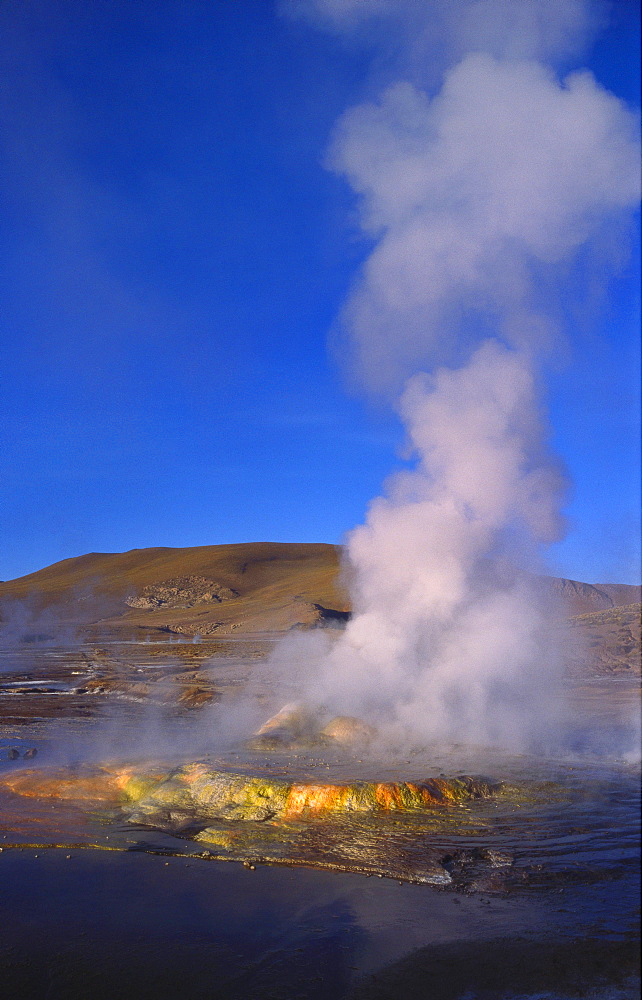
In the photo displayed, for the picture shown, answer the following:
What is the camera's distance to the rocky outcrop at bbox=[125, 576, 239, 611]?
8075 centimetres

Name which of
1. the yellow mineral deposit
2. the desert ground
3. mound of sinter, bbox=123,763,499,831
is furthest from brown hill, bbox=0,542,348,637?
mound of sinter, bbox=123,763,499,831

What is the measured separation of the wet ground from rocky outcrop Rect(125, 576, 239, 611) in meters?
71.4

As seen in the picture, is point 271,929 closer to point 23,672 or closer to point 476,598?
point 476,598

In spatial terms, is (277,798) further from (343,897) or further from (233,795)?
(343,897)

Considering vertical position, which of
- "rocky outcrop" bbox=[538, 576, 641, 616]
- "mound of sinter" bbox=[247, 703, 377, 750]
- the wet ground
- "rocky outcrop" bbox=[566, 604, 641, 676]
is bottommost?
the wet ground

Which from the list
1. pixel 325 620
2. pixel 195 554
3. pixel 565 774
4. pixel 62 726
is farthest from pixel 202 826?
pixel 195 554

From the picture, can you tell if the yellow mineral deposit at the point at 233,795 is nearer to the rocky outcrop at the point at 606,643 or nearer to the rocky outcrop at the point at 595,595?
the rocky outcrop at the point at 606,643

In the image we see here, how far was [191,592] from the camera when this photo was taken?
83562 mm

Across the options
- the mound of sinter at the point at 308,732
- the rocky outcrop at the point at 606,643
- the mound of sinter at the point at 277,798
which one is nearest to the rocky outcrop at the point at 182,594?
the rocky outcrop at the point at 606,643

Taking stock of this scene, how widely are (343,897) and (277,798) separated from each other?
245 centimetres

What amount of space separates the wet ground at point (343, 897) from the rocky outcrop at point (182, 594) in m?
71.4

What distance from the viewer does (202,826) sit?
26.4 feet

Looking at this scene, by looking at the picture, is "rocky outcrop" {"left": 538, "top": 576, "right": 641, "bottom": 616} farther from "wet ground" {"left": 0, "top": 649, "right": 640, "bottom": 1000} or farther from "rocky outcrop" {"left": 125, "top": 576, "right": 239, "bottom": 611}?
"rocky outcrop" {"left": 125, "top": 576, "right": 239, "bottom": 611}

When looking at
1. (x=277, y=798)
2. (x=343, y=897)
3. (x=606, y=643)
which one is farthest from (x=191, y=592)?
(x=343, y=897)
